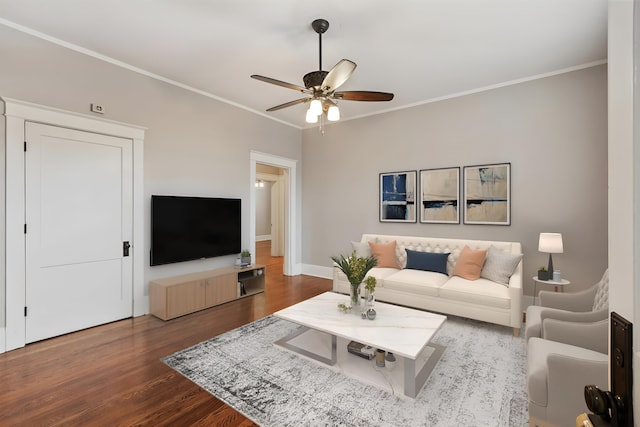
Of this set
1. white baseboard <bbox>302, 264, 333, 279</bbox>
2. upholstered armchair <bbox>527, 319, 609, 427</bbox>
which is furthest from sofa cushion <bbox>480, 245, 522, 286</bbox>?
white baseboard <bbox>302, 264, 333, 279</bbox>

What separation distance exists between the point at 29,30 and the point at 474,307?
5.42 m

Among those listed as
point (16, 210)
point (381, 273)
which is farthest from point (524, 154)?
point (16, 210)

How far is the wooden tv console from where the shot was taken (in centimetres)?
356

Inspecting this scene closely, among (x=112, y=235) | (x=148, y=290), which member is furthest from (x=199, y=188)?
(x=148, y=290)

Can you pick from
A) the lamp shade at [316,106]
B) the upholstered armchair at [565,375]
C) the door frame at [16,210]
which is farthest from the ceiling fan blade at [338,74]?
the door frame at [16,210]

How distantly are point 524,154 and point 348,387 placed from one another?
12.0 ft

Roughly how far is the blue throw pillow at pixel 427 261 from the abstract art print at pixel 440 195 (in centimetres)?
64

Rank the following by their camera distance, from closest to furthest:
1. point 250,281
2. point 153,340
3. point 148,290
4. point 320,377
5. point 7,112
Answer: point 320,377 < point 7,112 < point 153,340 < point 148,290 < point 250,281

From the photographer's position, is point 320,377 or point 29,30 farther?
point 29,30

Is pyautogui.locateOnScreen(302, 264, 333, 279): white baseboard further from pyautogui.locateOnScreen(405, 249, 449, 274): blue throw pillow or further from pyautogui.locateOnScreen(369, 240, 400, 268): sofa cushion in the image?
pyautogui.locateOnScreen(405, 249, 449, 274): blue throw pillow

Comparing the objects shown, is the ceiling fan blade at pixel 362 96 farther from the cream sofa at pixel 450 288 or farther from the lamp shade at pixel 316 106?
the cream sofa at pixel 450 288

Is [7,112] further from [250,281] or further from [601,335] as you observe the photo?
[601,335]

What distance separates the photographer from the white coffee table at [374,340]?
7.09ft

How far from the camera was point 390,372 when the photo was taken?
2393mm
